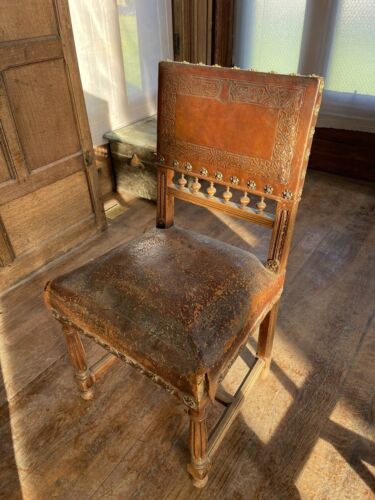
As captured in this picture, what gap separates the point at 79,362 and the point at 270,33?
119 inches

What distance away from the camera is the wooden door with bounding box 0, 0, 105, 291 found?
5.56 feet

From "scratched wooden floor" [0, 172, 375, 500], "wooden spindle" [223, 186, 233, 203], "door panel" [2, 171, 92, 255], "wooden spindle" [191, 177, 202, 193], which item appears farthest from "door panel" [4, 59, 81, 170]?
"wooden spindle" [223, 186, 233, 203]

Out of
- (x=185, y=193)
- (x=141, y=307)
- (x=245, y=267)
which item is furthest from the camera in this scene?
(x=185, y=193)

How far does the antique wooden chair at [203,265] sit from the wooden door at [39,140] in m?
0.89

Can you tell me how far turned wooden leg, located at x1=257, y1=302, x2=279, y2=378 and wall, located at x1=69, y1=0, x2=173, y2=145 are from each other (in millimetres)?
1933

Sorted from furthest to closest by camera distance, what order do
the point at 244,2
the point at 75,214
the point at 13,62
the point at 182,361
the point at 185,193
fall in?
the point at 244,2 → the point at 75,214 → the point at 13,62 → the point at 185,193 → the point at 182,361

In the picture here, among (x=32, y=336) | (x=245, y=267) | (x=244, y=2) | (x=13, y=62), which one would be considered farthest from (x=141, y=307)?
(x=244, y=2)

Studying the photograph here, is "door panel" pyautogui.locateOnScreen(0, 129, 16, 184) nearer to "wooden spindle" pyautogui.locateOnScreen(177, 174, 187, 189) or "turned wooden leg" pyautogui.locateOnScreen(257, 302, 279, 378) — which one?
"wooden spindle" pyautogui.locateOnScreen(177, 174, 187, 189)

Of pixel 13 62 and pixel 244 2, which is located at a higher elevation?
Result: pixel 244 2

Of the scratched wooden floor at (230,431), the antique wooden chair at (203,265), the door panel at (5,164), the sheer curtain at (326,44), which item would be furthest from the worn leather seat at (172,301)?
the sheer curtain at (326,44)

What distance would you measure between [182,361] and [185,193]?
0.65m

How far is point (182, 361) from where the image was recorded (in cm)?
93

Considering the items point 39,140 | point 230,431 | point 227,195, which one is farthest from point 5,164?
point 230,431

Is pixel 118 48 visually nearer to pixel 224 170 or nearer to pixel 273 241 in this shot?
pixel 224 170
